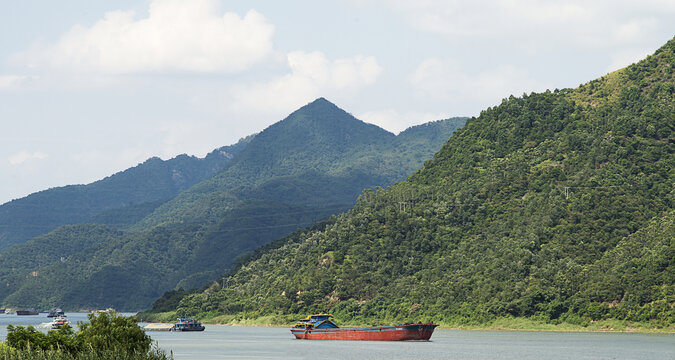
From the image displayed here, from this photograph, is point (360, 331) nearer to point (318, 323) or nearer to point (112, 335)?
point (318, 323)

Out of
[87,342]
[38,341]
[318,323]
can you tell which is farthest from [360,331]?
[38,341]

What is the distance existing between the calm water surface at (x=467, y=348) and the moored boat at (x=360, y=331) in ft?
8.19

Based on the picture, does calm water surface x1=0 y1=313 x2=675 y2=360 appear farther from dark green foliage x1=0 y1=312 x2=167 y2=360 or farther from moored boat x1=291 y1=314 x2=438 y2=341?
dark green foliage x1=0 y1=312 x2=167 y2=360

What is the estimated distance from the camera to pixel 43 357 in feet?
203

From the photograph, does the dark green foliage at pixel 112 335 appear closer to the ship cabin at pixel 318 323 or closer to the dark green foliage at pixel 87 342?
the dark green foliage at pixel 87 342

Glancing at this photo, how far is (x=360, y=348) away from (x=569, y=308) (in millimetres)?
55542

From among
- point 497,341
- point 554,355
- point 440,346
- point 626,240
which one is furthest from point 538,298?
point 554,355

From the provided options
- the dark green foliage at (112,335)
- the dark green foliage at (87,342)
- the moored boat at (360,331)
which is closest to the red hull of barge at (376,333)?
the moored boat at (360,331)

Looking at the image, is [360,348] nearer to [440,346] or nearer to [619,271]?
[440,346]

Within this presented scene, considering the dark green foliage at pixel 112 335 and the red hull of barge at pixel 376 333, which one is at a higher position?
the dark green foliage at pixel 112 335

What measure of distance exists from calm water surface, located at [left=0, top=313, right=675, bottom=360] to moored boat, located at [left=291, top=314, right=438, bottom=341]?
2497 millimetres

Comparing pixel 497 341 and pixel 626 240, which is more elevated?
pixel 626 240

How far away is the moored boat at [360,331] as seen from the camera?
168625mm

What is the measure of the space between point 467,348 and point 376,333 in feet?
112
